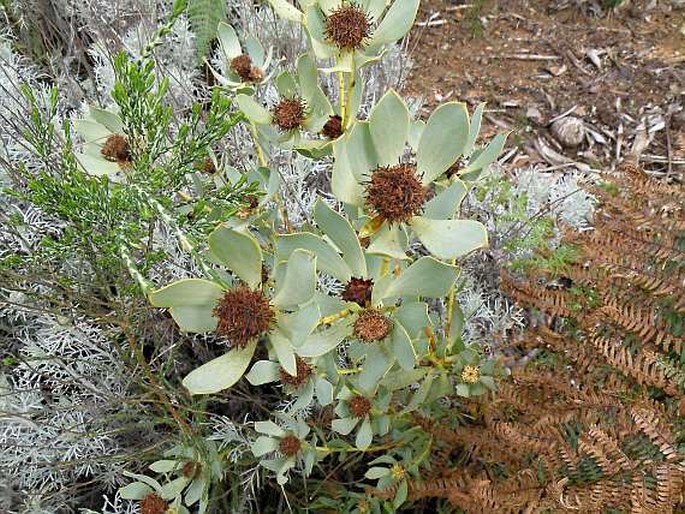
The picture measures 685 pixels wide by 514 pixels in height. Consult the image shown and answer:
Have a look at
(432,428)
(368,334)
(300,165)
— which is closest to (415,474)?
(432,428)

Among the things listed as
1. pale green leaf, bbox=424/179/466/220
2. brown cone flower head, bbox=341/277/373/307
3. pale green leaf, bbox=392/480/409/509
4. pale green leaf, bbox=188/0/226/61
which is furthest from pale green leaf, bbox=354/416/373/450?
pale green leaf, bbox=188/0/226/61

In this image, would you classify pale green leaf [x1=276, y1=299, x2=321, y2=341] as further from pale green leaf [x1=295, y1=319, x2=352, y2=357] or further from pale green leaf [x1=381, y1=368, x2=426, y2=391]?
pale green leaf [x1=381, y1=368, x2=426, y2=391]

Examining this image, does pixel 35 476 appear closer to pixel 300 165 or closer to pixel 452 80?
pixel 300 165

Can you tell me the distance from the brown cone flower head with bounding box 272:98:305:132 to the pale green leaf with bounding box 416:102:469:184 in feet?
0.76

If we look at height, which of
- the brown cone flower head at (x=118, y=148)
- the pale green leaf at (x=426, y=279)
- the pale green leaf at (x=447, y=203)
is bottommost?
the pale green leaf at (x=426, y=279)

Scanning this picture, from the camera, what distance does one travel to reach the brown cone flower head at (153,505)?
109 centimetres

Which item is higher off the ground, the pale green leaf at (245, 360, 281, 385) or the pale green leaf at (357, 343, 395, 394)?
the pale green leaf at (357, 343, 395, 394)

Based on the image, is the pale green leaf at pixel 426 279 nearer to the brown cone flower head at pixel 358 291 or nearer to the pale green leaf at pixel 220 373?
the brown cone flower head at pixel 358 291

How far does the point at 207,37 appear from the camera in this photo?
81.7 inches

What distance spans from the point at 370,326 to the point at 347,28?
358mm

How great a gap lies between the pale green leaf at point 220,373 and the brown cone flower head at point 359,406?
1.21ft

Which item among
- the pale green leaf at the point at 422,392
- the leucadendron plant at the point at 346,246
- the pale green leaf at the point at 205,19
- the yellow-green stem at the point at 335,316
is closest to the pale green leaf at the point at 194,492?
the leucadendron plant at the point at 346,246

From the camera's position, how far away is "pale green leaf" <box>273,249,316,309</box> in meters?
0.69

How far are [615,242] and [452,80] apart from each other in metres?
1.53
